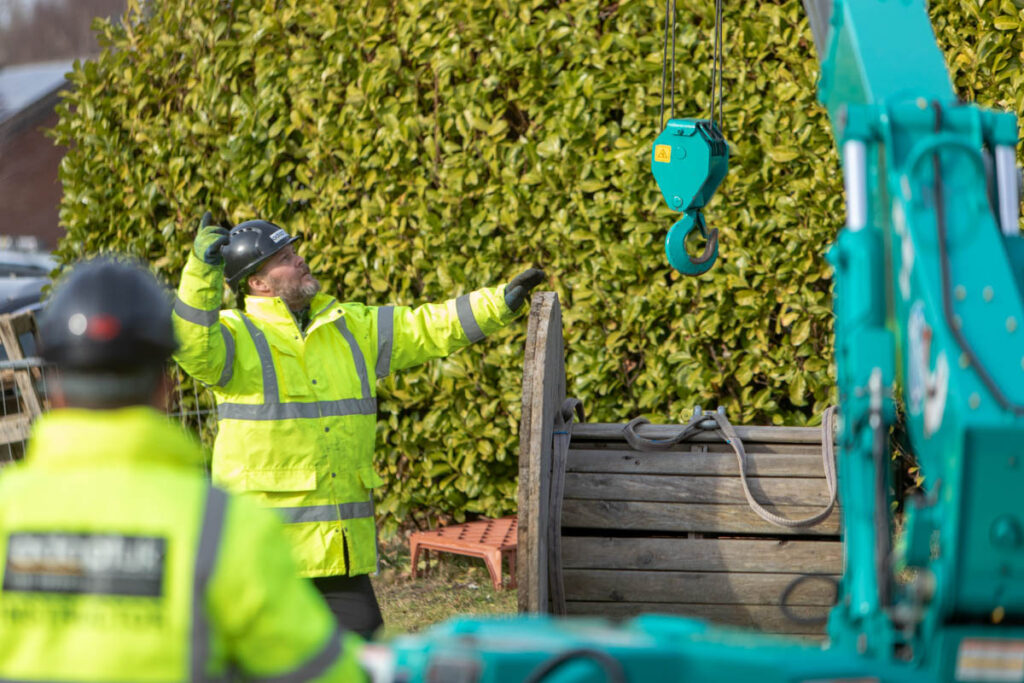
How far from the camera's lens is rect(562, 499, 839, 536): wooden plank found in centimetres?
441

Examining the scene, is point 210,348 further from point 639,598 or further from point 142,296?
point 142,296

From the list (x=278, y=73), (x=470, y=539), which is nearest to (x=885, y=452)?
(x=470, y=539)

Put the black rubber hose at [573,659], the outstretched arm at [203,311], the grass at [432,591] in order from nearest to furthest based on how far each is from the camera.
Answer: the black rubber hose at [573,659]
the outstretched arm at [203,311]
the grass at [432,591]

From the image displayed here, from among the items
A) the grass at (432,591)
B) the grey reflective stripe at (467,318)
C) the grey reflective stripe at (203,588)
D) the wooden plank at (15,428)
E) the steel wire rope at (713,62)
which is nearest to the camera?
the grey reflective stripe at (203,588)

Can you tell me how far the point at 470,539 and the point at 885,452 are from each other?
387 centimetres

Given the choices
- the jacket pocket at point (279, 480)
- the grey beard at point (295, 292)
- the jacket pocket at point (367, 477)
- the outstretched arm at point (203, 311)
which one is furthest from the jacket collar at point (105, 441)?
the grey beard at point (295, 292)

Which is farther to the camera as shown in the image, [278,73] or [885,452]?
[278,73]

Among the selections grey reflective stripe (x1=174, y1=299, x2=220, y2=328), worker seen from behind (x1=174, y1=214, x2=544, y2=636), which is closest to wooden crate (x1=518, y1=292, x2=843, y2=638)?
worker seen from behind (x1=174, y1=214, x2=544, y2=636)

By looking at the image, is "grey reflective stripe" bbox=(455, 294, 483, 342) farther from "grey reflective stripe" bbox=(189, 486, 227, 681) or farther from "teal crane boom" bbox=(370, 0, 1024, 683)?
"grey reflective stripe" bbox=(189, 486, 227, 681)

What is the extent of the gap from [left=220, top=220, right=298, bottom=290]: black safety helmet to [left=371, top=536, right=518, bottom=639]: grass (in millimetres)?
2027

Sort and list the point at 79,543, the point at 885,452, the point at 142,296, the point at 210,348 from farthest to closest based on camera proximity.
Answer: the point at 210,348 < the point at 885,452 < the point at 142,296 < the point at 79,543

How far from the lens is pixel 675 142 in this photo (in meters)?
4.27

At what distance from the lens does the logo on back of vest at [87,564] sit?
1.75m

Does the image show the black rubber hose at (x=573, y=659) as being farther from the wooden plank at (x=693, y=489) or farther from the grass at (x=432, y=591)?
the grass at (x=432, y=591)
